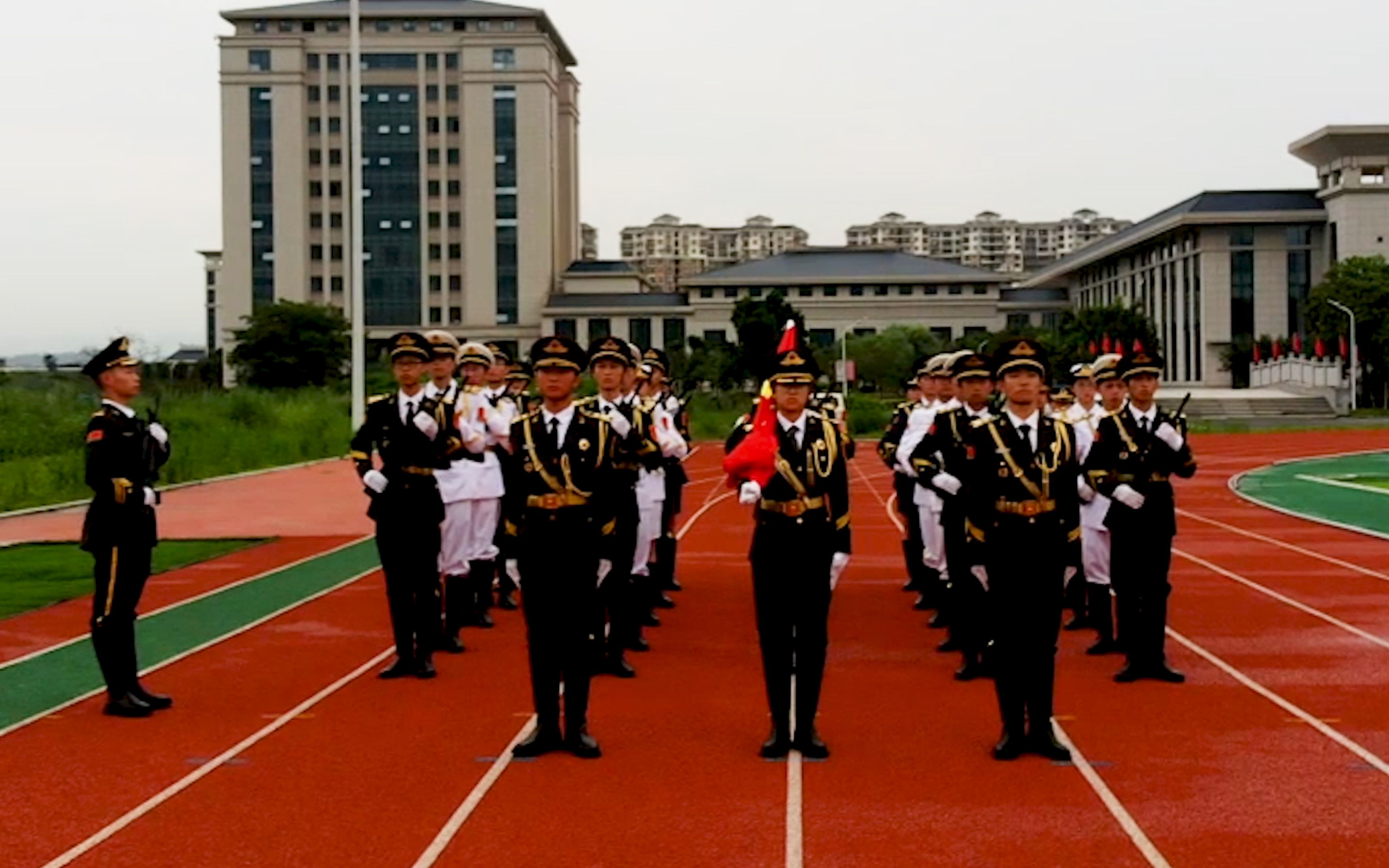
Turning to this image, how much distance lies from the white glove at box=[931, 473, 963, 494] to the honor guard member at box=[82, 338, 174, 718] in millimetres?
4063

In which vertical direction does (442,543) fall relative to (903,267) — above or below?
below

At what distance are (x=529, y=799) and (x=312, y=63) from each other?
309 ft

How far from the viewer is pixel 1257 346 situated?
70.1 metres

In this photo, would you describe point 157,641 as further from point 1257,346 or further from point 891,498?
point 1257,346

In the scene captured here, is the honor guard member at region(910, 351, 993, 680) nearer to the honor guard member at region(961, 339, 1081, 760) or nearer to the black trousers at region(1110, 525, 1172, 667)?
the black trousers at region(1110, 525, 1172, 667)

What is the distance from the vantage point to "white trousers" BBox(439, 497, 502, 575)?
9570mm

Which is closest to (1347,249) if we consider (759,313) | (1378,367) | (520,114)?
(1378,367)

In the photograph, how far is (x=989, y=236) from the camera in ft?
643

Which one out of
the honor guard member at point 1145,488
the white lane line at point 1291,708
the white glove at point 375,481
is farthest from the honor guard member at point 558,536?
the white lane line at point 1291,708

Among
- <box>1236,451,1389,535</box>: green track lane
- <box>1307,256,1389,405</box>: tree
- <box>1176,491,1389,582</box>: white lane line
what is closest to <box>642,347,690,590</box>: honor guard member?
<box>1176,491,1389,582</box>: white lane line

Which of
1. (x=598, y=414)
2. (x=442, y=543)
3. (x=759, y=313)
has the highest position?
(x=759, y=313)

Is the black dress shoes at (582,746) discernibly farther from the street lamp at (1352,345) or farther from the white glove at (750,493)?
the street lamp at (1352,345)

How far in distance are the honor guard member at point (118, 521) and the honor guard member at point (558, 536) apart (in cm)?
211

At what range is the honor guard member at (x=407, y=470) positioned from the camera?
788 cm
